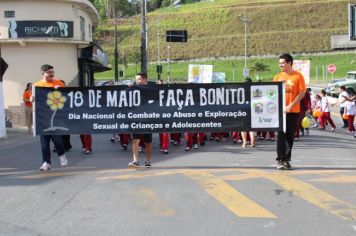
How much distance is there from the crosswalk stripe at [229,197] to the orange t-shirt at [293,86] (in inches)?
81.0

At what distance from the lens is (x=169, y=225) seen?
678cm

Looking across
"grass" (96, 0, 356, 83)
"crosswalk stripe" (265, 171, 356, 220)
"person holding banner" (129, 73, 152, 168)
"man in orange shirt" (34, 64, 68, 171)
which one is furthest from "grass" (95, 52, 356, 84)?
"crosswalk stripe" (265, 171, 356, 220)

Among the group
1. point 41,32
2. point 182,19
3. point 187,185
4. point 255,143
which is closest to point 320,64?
point 182,19

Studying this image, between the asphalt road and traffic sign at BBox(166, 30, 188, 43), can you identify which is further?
traffic sign at BBox(166, 30, 188, 43)

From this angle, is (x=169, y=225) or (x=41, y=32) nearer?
(x=169, y=225)

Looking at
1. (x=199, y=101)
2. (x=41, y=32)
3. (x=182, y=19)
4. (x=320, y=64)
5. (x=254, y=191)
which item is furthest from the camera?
(x=182, y=19)

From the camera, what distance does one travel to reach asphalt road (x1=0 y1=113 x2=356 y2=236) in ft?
22.1

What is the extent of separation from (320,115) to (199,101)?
11.9 meters

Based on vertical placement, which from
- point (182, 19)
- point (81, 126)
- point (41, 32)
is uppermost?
point (182, 19)

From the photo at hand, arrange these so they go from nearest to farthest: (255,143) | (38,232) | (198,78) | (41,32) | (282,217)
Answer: (38,232), (282,217), (255,143), (198,78), (41,32)

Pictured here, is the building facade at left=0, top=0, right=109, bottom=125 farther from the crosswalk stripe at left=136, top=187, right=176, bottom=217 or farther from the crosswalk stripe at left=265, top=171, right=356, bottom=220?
the crosswalk stripe at left=265, top=171, right=356, bottom=220

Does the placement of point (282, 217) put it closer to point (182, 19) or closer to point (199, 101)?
point (199, 101)

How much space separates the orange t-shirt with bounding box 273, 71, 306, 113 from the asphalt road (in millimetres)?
1224

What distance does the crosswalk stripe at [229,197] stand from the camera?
24.1 ft
